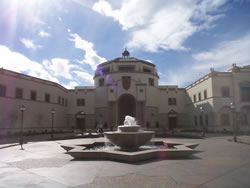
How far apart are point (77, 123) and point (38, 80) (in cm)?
1398

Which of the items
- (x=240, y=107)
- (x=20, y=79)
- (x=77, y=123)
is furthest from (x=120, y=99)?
(x=240, y=107)

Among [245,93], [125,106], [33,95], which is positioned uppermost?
[245,93]

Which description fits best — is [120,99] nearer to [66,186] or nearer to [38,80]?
[38,80]

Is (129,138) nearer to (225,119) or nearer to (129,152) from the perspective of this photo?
(129,152)

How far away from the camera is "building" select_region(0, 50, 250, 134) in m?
32.4

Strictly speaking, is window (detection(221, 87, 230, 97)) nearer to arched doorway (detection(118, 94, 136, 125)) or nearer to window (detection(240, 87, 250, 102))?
window (detection(240, 87, 250, 102))

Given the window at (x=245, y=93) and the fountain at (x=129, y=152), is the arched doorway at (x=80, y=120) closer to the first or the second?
the window at (x=245, y=93)

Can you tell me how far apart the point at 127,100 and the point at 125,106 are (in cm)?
138

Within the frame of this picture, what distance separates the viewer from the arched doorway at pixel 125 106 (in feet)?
135

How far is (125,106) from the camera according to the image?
138ft

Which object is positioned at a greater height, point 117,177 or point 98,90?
point 98,90

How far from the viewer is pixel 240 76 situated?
3409 centimetres

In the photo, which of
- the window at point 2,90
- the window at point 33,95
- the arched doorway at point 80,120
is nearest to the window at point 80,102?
the arched doorway at point 80,120

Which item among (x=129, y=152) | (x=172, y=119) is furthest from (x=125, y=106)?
(x=129, y=152)
